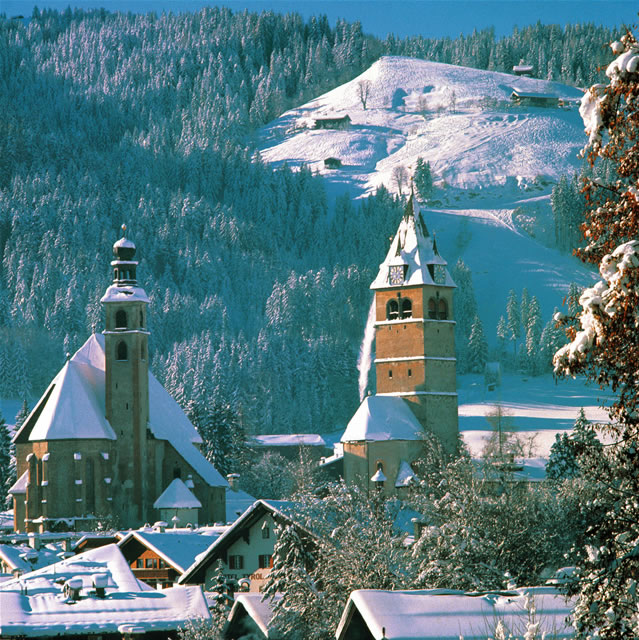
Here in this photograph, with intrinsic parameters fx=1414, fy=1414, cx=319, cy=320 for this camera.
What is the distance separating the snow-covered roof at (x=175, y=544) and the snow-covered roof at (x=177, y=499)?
28.5 m

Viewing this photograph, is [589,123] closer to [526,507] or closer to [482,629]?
[482,629]

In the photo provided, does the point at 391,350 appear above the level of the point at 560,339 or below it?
above

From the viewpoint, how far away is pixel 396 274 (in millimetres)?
93625

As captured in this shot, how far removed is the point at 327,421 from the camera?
166750 millimetres

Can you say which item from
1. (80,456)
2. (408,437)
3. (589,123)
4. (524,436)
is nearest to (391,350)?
(408,437)

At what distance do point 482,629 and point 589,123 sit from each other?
12592 mm

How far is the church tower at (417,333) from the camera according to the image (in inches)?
3634

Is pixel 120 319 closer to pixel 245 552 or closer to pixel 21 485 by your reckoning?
pixel 21 485

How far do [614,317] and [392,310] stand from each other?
79.7 m

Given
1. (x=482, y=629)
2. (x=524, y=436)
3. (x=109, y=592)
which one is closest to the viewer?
(x=482, y=629)

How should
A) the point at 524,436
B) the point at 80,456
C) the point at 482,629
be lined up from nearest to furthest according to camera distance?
1. the point at 482,629
2. the point at 80,456
3. the point at 524,436

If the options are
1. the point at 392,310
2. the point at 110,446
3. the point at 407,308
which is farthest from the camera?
the point at 392,310

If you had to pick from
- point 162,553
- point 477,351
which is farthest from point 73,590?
point 477,351

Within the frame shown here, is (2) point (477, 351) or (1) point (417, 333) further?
(2) point (477, 351)
